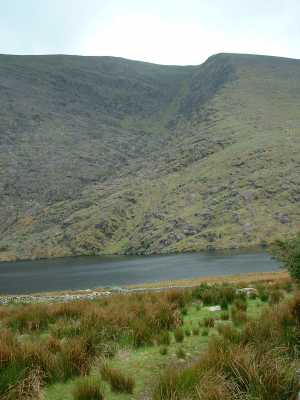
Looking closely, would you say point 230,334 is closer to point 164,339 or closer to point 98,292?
point 164,339

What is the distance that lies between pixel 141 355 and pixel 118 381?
1.93 metres

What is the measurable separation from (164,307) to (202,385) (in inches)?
269

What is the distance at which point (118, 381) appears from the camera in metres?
7.18

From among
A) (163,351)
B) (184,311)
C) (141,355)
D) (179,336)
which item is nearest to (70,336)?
(141,355)

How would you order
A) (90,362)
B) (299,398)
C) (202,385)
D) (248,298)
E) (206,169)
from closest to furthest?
1. (299,398)
2. (202,385)
3. (90,362)
4. (248,298)
5. (206,169)

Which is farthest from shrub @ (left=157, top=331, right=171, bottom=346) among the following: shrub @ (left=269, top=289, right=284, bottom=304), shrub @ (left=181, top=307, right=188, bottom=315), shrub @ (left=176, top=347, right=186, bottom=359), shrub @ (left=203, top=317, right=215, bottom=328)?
shrub @ (left=269, top=289, right=284, bottom=304)

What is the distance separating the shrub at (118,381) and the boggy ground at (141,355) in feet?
0.05

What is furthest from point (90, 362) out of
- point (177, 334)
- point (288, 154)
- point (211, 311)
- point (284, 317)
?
point (288, 154)

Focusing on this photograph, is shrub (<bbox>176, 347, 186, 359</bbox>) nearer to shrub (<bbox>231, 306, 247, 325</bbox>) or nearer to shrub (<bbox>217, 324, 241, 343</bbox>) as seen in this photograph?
shrub (<bbox>217, 324, 241, 343</bbox>)

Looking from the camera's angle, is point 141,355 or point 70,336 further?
point 70,336

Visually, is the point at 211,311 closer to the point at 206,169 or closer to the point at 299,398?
the point at 299,398

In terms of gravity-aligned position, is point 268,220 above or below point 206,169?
→ below

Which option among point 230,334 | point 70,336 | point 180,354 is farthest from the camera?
point 70,336

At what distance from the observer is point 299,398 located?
5.57m
